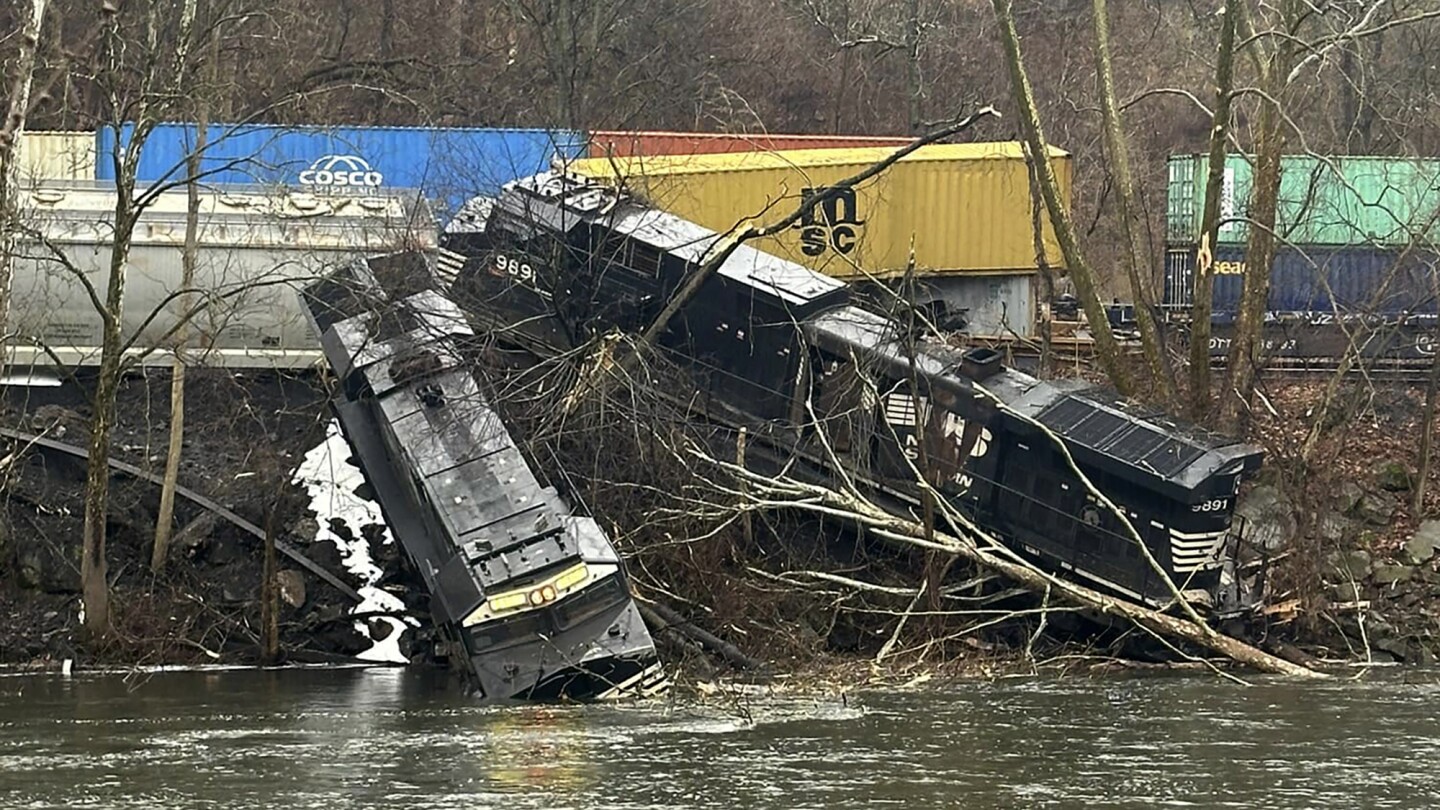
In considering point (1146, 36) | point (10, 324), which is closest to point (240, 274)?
point (10, 324)

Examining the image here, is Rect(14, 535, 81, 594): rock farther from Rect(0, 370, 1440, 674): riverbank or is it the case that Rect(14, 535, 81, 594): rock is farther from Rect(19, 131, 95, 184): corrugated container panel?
Rect(19, 131, 95, 184): corrugated container panel

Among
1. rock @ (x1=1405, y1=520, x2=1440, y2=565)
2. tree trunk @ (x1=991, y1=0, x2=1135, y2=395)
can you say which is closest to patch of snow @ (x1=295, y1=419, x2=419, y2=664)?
tree trunk @ (x1=991, y1=0, x2=1135, y2=395)

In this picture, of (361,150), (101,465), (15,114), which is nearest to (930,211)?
(361,150)

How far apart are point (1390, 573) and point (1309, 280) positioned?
374 inches

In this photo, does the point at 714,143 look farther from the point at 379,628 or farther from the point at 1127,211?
the point at 379,628

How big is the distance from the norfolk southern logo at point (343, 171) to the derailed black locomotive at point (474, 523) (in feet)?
31.4

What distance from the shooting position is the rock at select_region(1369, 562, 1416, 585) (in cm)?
2170

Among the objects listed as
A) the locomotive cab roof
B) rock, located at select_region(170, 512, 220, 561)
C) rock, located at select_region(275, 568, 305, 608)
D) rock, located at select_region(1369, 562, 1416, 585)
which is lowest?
rock, located at select_region(275, 568, 305, 608)

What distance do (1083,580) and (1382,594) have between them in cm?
482

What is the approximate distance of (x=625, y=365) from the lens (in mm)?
19172

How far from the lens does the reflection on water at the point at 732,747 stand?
483 inches

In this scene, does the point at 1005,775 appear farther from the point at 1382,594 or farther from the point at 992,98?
the point at 992,98

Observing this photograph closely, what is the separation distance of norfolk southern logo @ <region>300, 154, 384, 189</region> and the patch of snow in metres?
6.97

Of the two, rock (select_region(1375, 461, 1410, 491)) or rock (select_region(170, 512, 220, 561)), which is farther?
rock (select_region(1375, 461, 1410, 491))
